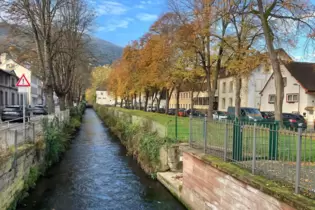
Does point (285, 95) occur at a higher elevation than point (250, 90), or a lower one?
lower

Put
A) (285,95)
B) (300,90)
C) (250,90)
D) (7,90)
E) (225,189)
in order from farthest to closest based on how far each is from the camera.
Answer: (250,90) → (7,90) → (285,95) → (300,90) → (225,189)

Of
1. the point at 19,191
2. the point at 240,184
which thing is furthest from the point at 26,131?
the point at 240,184

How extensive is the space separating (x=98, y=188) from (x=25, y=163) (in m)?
2.66

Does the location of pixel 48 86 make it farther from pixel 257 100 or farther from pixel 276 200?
pixel 257 100

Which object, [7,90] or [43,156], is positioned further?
[7,90]

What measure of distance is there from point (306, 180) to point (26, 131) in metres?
9.37

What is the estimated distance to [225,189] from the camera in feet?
20.3

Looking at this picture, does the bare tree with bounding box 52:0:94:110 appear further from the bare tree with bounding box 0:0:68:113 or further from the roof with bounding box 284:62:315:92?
the roof with bounding box 284:62:315:92

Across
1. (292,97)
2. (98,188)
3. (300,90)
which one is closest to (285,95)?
(292,97)

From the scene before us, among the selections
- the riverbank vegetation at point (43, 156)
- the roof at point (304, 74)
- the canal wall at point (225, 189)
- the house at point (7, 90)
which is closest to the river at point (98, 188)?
the riverbank vegetation at point (43, 156)

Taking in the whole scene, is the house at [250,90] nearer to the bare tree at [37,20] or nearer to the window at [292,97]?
the window at [292,97]

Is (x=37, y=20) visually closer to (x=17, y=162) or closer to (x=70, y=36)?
(x=70, y=36)

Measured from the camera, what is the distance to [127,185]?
10969 millimetres

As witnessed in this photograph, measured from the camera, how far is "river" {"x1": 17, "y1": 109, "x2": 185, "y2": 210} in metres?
8.81
